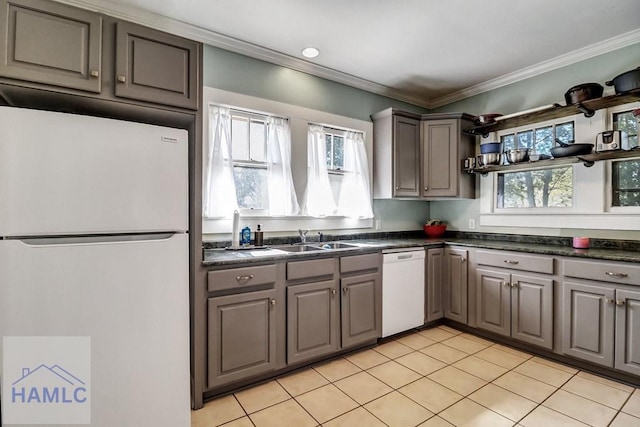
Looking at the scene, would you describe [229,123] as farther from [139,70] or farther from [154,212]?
[154,212]

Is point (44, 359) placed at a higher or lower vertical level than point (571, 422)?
higher

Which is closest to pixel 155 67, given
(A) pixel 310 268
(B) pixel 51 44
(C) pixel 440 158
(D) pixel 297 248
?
(B) pixel 51 44

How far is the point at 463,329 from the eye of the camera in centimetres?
322

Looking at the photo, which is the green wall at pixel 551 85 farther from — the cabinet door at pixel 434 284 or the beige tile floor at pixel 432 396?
the beige tile floor at pixel 432 396

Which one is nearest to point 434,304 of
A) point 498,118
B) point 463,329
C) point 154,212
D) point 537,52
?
point 463,329

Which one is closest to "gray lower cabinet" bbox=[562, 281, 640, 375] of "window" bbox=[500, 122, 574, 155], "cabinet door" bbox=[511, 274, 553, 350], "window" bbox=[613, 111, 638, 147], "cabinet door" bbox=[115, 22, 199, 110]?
"cabinet door" bbox=[511, 274, 553, 350]

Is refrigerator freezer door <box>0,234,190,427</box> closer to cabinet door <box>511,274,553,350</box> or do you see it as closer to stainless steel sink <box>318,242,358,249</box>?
stainless steel sink <box>318,242,358,249</box>

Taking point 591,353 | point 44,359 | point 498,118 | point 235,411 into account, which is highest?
point 498,118

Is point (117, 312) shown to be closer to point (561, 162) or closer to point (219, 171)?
point (219, 171)

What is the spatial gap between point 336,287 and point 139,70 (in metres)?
1.99

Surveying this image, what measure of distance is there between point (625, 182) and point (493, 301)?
150 cm

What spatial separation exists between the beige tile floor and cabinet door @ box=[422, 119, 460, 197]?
1756 millimetres

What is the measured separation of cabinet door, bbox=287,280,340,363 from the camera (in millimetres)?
2311

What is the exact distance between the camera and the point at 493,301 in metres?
2.91
